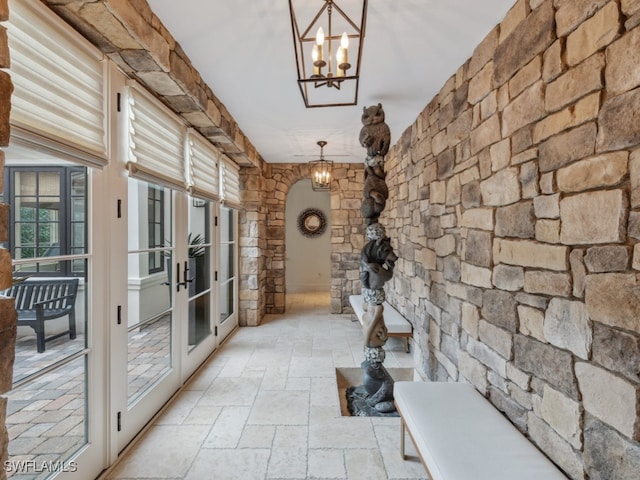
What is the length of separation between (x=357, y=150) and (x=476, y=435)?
3.68 meters

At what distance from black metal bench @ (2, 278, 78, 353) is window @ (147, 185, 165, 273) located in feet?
2.61

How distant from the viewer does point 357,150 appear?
14.6ft

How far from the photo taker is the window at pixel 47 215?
130cm

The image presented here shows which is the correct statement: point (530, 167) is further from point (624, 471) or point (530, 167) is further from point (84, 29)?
point (84, 29)

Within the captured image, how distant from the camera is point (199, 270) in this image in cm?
334

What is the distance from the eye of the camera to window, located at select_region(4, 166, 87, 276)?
4.26 feet

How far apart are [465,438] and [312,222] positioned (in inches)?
247

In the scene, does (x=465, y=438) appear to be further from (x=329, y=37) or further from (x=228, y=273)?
(x=228, y=273)

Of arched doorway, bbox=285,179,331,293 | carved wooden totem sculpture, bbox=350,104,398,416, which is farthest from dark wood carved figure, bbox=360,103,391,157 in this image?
arched doorway, bbox=285,179,331,293

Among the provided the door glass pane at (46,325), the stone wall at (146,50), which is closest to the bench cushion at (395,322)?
the door glass pane at (46,325)

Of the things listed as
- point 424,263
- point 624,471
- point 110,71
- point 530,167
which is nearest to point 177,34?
point 110,71

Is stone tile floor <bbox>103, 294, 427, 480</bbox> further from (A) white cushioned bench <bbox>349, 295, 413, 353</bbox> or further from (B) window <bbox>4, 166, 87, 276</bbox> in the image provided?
(B) window <bbox>4, 166, 87, 276</bbox>

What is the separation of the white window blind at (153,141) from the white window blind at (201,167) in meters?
0.14

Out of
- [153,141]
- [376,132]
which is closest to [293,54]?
[376,132]
